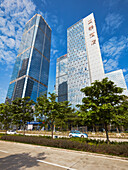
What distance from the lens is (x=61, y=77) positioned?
119 meters

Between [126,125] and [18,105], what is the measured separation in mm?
16841

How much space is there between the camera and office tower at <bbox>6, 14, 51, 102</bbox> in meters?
105

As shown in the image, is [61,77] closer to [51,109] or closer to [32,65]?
[32,65]

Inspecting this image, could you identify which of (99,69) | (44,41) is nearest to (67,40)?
(99,69)

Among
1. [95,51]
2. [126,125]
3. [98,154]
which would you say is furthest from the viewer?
[95,51]

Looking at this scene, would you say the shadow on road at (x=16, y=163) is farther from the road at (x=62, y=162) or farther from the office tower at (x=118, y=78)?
the office tower at (x=118, y=78)

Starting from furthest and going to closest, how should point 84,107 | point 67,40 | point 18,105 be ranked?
1. point 67,40
2. point 18,105
3. point 84,107

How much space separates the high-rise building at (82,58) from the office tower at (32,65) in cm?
3980

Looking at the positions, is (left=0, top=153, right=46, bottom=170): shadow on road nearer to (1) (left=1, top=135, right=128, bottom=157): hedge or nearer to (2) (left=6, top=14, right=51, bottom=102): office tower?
(1) (left=1, top=135, right=128, bottom=157): hedge

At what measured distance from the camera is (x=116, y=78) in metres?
107

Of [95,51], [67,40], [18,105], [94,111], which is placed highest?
[67,40]

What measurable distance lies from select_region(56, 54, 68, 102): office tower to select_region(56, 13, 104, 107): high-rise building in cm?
2607

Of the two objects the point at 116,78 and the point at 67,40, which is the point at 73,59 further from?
the point at 116,78

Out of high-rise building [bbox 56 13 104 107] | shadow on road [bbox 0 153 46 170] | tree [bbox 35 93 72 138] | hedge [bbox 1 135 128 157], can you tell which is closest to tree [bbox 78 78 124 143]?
hedge [bbox 1 135 128 157]
